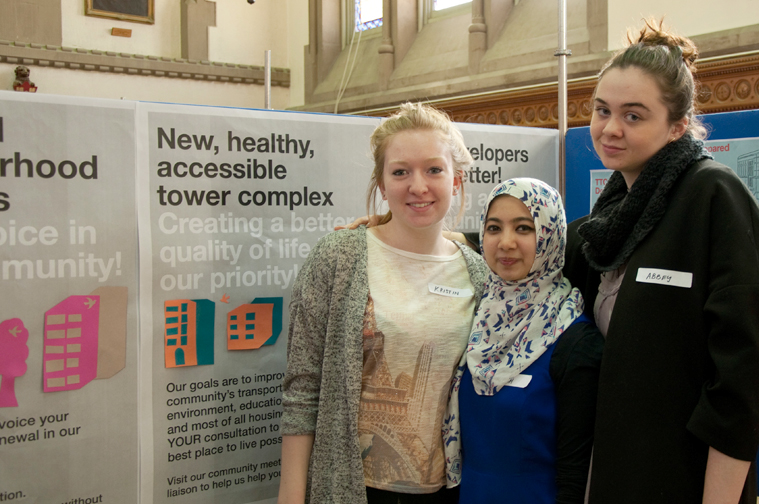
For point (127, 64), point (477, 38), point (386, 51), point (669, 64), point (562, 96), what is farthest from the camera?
point (127, 64)

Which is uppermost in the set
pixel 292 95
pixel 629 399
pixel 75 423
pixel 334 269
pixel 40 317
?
pixel 292 95

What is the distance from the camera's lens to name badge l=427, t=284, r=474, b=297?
4.99ft

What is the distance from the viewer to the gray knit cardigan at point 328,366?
143 cm

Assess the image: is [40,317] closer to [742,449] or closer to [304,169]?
[304,169]

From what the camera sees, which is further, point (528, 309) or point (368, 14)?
point (368, 14)

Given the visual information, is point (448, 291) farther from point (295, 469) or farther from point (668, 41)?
point (668, 41)

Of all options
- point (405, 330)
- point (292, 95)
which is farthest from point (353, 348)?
point (292, 95)

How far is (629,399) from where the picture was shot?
47.1 inches

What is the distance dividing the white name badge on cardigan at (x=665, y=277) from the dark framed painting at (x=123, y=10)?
325 inches

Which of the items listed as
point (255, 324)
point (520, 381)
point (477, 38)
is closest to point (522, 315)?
point (520, 381)

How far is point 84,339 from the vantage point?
60.8 inches

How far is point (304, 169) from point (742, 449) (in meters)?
1.24

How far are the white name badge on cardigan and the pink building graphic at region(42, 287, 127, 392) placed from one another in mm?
1184

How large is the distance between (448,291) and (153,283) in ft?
2.42
